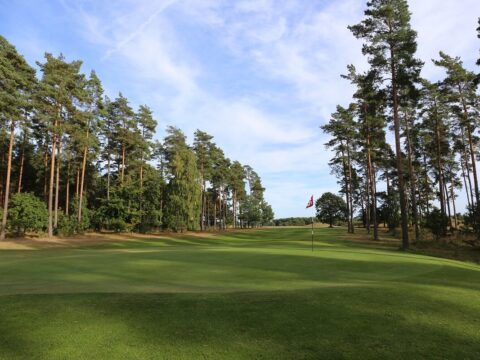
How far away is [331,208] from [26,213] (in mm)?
81190

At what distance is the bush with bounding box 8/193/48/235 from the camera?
39.8 m

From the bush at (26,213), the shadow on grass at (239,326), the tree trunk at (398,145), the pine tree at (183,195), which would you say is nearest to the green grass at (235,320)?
the shadow on grass at (239,326)

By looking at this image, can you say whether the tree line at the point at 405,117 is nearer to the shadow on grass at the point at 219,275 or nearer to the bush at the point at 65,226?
the shadow on grass at the point at 219,275

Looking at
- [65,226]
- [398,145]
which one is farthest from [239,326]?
[65,226]

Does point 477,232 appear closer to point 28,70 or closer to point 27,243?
point 27,243

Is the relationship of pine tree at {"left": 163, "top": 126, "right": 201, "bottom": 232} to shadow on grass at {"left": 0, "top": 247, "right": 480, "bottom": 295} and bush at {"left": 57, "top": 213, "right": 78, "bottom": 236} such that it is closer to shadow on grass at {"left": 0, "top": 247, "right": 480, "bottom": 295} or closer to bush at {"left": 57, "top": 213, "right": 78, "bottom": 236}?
bush at {"left": 57, "top": 213, "right": 78, "bottom": 236}

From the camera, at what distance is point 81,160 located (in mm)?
52438

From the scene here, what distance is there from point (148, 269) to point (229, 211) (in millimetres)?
99758

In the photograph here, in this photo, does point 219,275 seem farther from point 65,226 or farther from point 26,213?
point 65,226

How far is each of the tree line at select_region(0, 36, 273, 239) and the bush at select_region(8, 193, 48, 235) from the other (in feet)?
0.32

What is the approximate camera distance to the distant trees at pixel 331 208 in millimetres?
102312

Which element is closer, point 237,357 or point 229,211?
point 237,357

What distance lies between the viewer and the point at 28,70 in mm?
39656

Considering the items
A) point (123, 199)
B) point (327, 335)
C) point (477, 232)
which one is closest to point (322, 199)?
point (123, 199)
